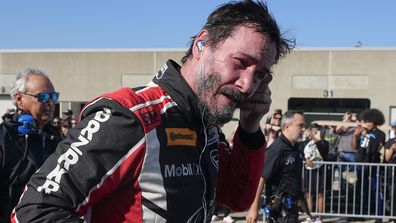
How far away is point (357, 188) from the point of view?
9906 mm

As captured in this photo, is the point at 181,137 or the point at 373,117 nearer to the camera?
the point at 181,137

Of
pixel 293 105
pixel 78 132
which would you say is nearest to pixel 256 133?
pixel 78 132

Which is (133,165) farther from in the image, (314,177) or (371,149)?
(371,149)

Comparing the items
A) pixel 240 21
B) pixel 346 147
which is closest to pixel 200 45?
pixel 240 21

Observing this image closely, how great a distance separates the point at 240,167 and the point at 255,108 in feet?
0.92

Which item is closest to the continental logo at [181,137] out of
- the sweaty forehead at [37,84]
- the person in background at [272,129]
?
the sweaty forehead at [37,84]

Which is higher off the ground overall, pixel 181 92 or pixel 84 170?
pixel 181 92

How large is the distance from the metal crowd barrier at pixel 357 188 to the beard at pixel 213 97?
7.96 meters

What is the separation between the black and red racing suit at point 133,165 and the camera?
1.65 m

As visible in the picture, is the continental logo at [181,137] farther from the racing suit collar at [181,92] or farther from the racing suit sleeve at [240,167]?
the racing suit sleeve at [240,167]

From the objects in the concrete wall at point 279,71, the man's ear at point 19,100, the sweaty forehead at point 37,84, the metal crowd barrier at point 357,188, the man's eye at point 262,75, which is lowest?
the metal crowd barrier at point 357,188

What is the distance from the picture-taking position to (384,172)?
31.6 ft

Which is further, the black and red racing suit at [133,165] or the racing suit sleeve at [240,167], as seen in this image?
the racing suit sleeve at [240,167]

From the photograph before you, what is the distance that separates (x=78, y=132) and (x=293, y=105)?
2051cm
